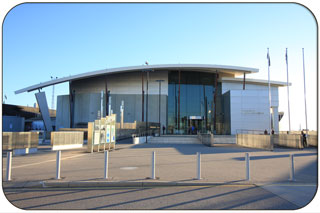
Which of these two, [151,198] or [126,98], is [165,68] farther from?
[151,198]

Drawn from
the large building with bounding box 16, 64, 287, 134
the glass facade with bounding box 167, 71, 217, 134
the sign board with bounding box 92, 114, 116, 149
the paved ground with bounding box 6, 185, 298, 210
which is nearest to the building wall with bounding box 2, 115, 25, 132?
the large building with bounding box 16, 64, 287, 134

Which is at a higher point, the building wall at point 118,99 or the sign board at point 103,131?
the building wall at point 118,99

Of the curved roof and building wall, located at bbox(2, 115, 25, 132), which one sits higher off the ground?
the curved roof

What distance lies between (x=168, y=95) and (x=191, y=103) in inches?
207

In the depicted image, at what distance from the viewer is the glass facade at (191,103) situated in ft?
171

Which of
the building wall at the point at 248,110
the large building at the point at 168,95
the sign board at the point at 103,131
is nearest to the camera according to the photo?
the sign board at the point at 103,131

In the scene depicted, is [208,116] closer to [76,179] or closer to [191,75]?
[191,75]

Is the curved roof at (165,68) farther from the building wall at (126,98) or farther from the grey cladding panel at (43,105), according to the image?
the building wall at (126,98)

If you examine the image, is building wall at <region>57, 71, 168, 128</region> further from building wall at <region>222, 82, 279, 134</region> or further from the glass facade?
building wall at <region>222, 82, 279, 134</region>

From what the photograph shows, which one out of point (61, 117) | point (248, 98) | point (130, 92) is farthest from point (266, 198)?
point (61, 117)

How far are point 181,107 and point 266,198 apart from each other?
153ft

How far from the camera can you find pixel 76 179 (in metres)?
8.34

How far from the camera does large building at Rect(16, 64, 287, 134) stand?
5100 centimetres

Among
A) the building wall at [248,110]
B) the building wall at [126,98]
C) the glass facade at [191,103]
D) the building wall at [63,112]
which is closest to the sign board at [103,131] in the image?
the building wall at [248,110]
